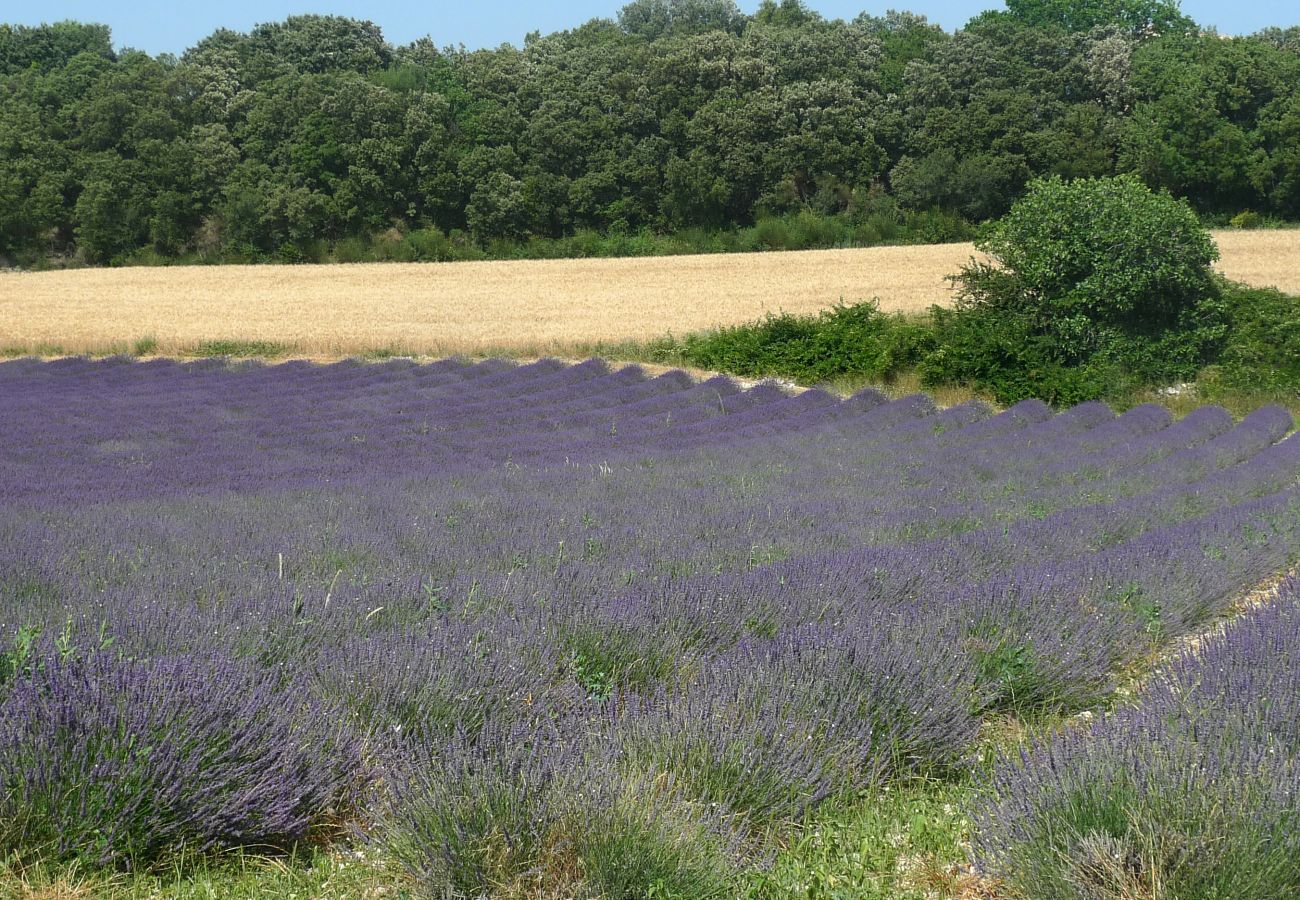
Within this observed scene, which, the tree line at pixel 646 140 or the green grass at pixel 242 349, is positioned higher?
the tree line at pixel 646 140

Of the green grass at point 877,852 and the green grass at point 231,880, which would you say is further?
the green grass at point 877,852

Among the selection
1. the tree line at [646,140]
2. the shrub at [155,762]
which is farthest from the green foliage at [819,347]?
the tree line at [646,140]

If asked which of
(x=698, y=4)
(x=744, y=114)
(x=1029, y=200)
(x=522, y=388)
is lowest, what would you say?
(x=522, y=388)

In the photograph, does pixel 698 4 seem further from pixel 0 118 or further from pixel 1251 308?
pixel 1251 308

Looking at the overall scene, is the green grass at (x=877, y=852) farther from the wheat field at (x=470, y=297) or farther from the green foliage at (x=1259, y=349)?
the wheat field at (x=470, y=297)

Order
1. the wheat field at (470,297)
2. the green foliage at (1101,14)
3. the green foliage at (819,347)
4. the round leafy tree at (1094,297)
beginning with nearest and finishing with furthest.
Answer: the round leafy tree at (1094,297) → the green foliage at (819,347) → the wheat field at (470,297) → the green foliage at (1101,14)

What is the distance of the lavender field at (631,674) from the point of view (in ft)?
10.2

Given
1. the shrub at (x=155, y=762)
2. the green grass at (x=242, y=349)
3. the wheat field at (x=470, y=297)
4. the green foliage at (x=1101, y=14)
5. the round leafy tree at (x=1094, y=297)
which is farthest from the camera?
the green foliage at (x=1101, y=14)

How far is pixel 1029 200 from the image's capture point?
23.4m

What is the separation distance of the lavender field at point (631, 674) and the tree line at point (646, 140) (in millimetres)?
39895

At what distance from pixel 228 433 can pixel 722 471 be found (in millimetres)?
6467

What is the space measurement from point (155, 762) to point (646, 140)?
49259 millimetres

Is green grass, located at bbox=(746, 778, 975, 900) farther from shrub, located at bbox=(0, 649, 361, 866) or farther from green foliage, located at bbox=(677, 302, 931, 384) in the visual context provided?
green foliage, located at bbox=(677, 302, 931, 384)

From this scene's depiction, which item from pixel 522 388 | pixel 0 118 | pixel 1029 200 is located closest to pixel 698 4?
pixel 0 118
